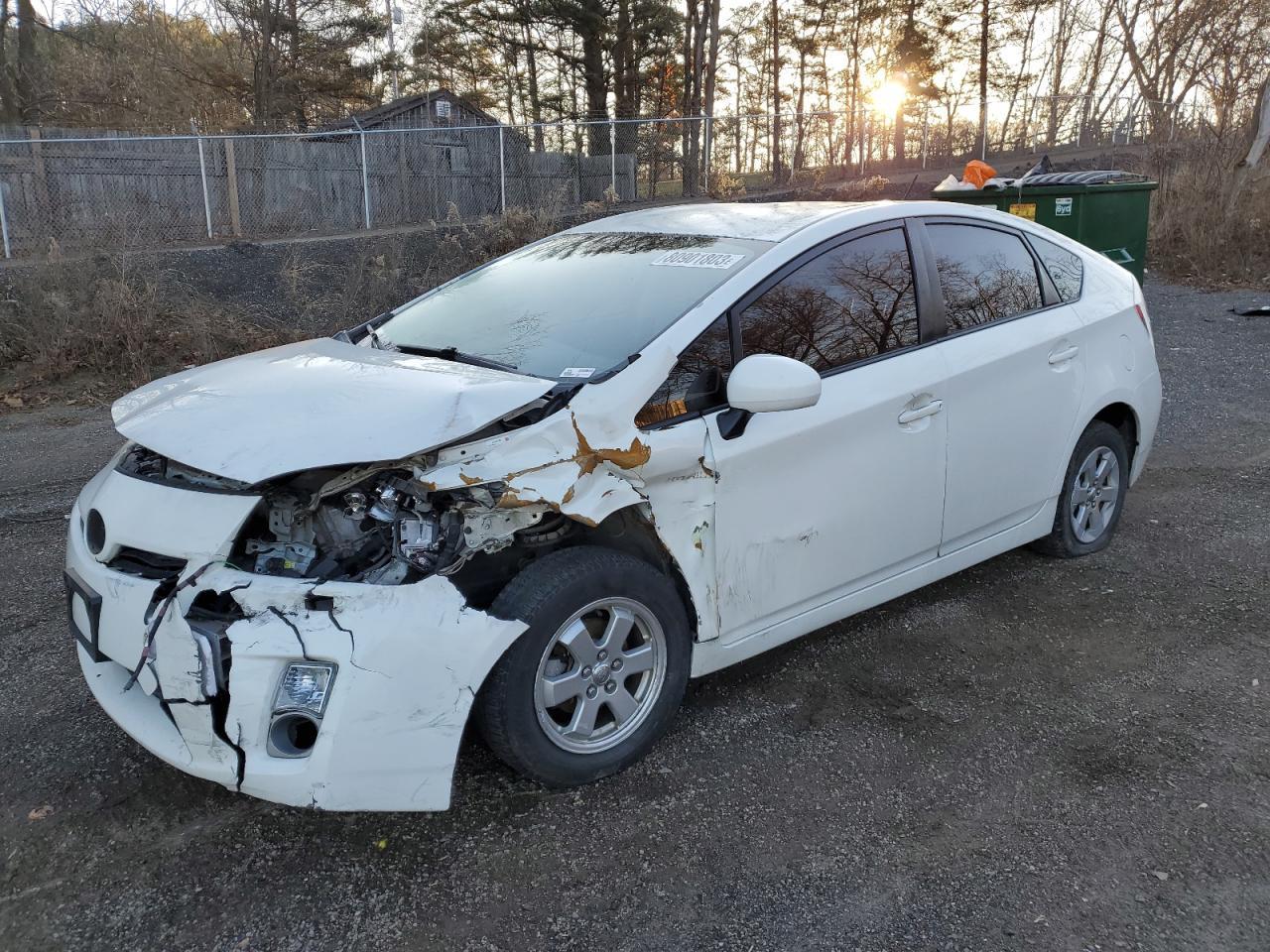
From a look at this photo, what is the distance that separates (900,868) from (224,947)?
1.73m

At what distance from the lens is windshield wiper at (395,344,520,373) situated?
10.8ft

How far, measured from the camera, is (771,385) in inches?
116

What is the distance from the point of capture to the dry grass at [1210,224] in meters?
14.1

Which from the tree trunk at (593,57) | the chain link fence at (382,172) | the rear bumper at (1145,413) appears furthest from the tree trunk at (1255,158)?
the tree trunk at (593,57)

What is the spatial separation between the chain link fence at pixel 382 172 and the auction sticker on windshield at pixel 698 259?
28.9ft

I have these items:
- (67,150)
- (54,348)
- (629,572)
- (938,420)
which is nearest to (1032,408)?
(938,420)

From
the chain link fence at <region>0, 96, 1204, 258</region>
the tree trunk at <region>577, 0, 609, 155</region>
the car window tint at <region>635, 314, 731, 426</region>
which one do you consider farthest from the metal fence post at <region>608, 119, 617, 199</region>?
the car window tint at <region>635, 314, 731, 426</region>

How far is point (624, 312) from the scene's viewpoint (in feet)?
11.0

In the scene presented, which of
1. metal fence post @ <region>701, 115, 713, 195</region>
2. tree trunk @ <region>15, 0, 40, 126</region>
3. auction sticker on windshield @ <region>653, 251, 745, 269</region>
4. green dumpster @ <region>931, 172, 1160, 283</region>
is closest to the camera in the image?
auction sticker on windshield @ <region>653, 251, 745, 269</region>

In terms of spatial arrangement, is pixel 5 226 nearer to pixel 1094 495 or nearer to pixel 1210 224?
pixel 1094 495

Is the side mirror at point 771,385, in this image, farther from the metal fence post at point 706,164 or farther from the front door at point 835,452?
the metal fence post at point 706,164

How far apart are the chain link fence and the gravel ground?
29.8 feet

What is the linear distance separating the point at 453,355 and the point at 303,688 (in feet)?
4.62

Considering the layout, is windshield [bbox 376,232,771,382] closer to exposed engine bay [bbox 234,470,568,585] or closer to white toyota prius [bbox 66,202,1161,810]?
white toyota prius [bbox 66,202,1161,810]
